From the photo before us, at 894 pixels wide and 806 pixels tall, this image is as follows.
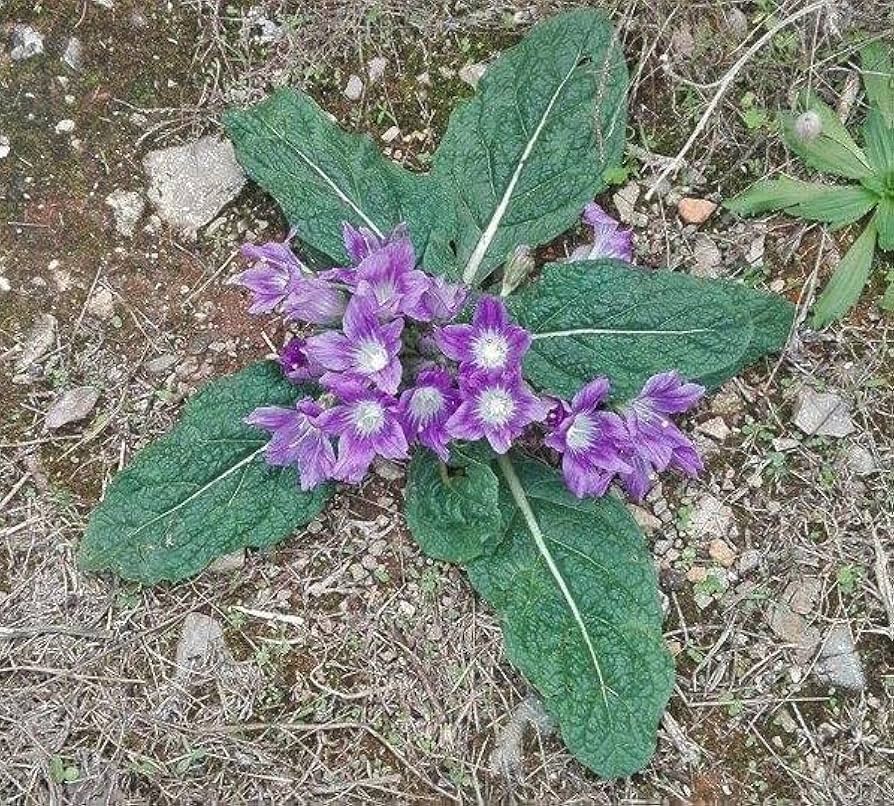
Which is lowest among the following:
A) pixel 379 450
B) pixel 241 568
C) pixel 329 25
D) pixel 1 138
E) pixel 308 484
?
pixel 241 568

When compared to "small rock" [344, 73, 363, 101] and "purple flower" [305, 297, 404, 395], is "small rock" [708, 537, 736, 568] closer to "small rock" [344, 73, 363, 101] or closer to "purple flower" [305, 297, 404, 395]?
"purple flower" [305, 297, 404, 395]

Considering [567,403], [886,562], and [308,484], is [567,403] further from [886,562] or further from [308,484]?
[886,562]

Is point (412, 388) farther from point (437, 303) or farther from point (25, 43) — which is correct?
point (25, 43)

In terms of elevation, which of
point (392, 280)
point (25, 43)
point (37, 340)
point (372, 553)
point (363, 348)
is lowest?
point (372, 553)

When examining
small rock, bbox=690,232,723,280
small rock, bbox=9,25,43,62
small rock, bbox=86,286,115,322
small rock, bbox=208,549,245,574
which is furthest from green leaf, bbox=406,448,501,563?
small rock, bbox=9,25,43,62

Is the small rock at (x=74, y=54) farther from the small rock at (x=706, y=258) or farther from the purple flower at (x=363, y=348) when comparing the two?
the small rock at (x=706, y=258)

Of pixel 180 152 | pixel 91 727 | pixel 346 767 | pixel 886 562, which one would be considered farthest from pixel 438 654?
pixel 180 152

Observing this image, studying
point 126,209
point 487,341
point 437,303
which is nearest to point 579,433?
point 487,341

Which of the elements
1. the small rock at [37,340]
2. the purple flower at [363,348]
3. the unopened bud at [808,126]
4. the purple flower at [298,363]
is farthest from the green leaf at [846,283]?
the small rock at [37,340]
